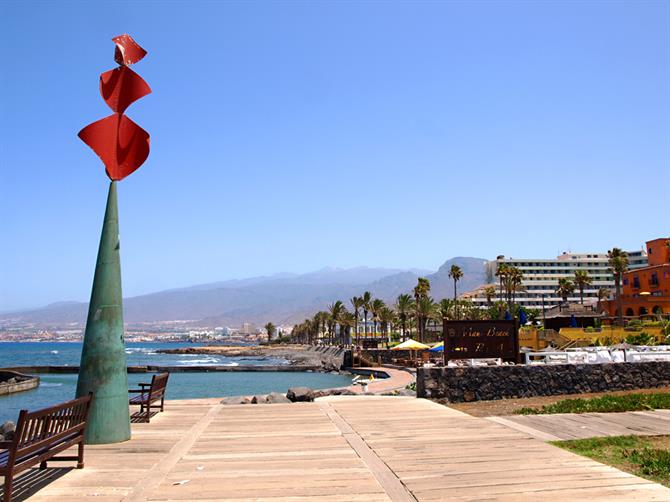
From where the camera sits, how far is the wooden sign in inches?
594

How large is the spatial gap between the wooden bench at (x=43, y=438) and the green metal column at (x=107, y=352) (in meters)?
1.12

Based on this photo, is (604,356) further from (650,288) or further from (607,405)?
(650,288)

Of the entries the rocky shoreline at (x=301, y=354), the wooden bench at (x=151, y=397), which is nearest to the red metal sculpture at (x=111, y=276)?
the wooden bench at (x=151, y=397)

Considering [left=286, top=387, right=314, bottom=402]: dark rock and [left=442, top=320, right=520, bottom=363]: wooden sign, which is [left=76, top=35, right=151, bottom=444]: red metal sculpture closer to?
[left=286, top=387, right=314, bottom=402]: dark rock

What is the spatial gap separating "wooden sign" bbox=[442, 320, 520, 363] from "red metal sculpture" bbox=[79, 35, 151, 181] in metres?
9.16

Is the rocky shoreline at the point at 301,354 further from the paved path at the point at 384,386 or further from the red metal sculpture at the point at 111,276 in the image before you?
the red metal sculpture at the point at 111,276

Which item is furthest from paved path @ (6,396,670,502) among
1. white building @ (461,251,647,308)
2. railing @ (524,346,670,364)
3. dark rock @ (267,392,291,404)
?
white building @ (461,251,647,308)

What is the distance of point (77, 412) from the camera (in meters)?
6.89

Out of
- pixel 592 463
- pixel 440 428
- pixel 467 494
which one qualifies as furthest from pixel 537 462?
pixel 440 428

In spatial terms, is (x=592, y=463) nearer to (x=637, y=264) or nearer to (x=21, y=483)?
(x=21, y=483)

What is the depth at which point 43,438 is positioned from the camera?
19.5 ft

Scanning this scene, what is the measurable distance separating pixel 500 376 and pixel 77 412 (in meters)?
10.5

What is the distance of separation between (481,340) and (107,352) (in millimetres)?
10011

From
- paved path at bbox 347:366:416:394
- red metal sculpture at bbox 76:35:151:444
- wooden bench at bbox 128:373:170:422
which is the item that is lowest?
paved path at bbox 347:366:416:394
